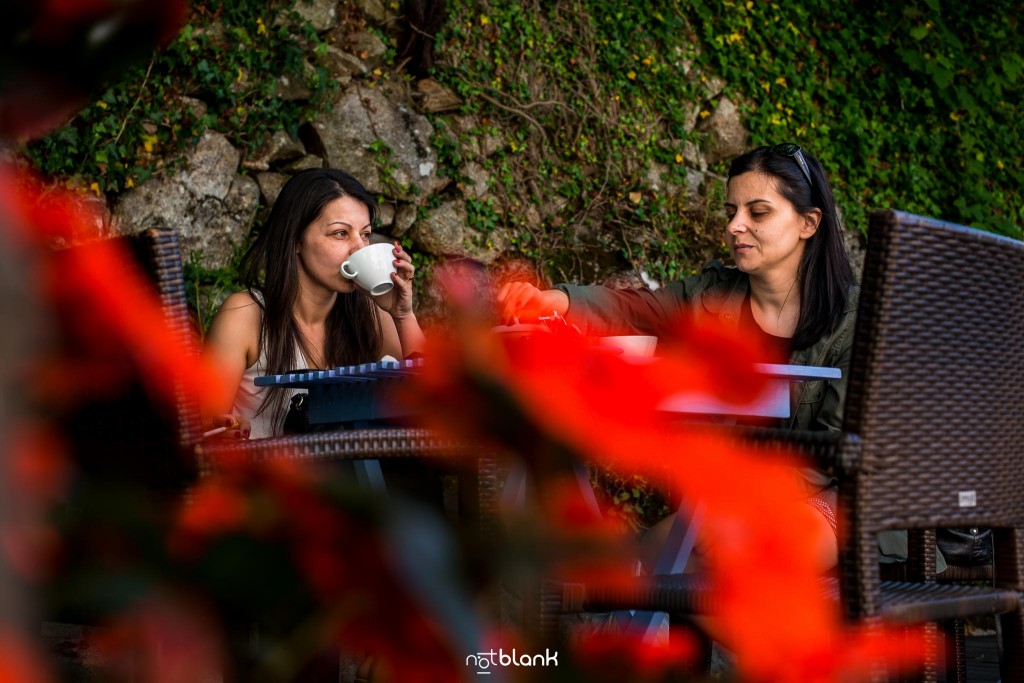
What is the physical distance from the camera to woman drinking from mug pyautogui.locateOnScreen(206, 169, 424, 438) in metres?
2.93

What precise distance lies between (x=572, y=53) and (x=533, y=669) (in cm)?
522

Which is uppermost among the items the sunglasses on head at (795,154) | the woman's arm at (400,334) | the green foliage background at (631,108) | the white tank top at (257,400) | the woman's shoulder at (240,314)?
the green foliage background at (631,108)

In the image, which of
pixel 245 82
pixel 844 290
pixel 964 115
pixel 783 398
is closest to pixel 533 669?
pixel 783 398

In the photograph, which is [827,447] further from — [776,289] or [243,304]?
[243,304]

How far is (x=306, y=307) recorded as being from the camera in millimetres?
3123

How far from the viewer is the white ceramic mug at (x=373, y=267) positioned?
2.70 m

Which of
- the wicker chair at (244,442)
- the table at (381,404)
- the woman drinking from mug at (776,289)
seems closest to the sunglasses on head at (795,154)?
the woman drinking from mug at (776,289)

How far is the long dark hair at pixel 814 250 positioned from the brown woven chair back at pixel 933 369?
110 cm

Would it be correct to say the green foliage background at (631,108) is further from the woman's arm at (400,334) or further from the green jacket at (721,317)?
the green jacket at (721,317)

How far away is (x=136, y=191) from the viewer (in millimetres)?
4066

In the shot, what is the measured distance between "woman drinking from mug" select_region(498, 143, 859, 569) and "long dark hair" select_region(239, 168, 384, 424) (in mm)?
606

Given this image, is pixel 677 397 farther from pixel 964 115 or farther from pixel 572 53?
pixel 964 115

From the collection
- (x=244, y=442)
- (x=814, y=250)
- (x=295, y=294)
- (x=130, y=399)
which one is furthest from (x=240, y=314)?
(x=130, y=399)

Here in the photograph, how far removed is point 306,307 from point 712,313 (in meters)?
1.14
